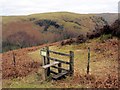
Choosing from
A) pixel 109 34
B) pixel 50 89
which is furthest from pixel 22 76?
pixel 109 34

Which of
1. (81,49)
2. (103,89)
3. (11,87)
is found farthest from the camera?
(81,49)

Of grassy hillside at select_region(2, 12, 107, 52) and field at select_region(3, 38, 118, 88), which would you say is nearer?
field at select_region(3, 38, 118, 88)

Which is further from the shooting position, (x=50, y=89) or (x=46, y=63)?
(x=46, y=63)

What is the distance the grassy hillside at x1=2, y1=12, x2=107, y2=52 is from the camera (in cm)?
13577

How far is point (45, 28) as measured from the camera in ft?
540

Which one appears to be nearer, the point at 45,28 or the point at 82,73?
the point at 82,73

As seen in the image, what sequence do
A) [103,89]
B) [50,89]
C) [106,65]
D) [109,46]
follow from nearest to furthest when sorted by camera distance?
[103,89] → [50,89] → [106,65] → [109,46]

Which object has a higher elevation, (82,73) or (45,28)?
(82,73)

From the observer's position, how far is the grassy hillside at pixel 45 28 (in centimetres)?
13577

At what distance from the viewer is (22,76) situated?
774 inches

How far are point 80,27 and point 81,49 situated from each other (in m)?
139

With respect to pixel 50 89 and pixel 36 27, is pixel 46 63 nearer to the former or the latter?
pixel 50 89

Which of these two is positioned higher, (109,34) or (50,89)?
(109,34)

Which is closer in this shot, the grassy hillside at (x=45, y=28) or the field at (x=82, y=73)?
the field at (x=82, y=73)
